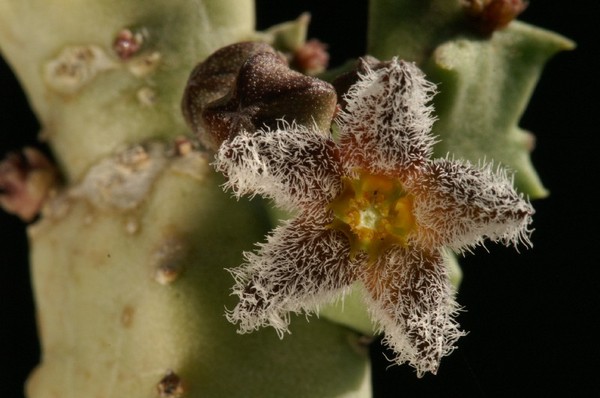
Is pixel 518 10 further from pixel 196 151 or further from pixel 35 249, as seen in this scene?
pixel 35 249

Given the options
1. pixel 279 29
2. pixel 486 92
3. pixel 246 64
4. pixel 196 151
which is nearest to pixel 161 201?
pixel 196 151

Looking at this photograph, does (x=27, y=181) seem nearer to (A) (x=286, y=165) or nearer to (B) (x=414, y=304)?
(A) (x=286, y=165)

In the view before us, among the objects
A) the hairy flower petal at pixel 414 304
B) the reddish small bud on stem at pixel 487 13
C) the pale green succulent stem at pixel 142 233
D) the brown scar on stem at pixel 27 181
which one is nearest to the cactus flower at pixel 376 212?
the hairy flower petal at pixel 414 304

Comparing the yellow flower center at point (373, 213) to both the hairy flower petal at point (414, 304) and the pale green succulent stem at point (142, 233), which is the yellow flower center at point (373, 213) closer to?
the hairy flower petal at point (414, 304)

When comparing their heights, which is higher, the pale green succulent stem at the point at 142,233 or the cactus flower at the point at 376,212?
the cactus flower at the point at 376,212

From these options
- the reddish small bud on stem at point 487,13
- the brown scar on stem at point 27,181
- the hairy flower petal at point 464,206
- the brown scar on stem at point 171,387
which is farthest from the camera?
the brown scar on stem at point 27,181

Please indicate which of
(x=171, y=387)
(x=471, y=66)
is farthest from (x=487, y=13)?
(x=171, y=387)
